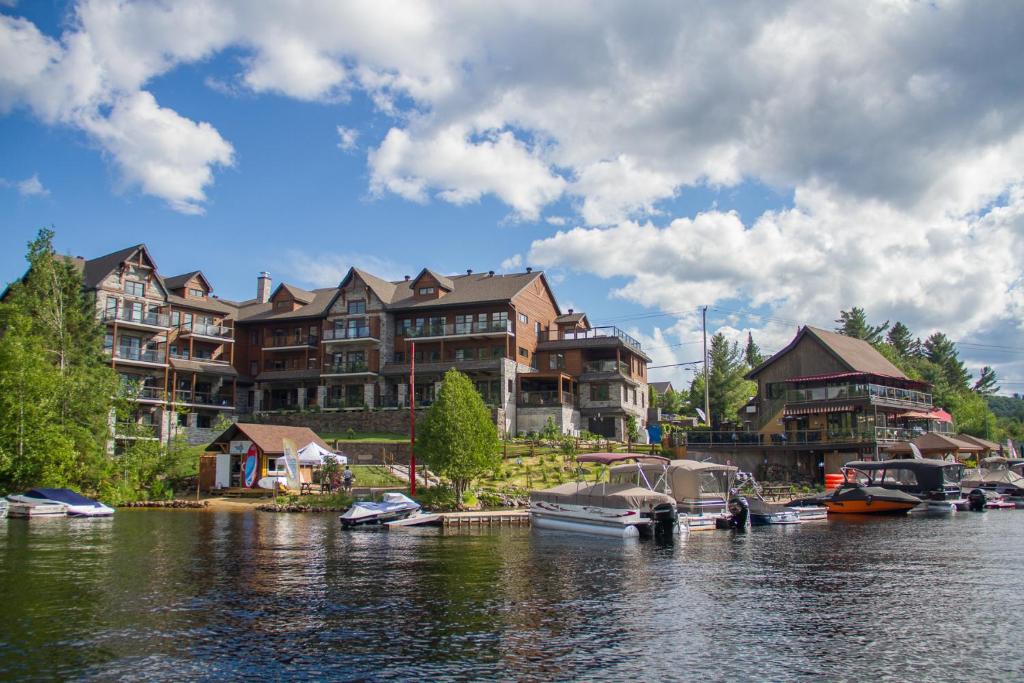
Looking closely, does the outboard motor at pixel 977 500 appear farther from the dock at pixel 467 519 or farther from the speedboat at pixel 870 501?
the dock at pixel 467 519

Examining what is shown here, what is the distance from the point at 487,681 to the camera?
49.1 feet

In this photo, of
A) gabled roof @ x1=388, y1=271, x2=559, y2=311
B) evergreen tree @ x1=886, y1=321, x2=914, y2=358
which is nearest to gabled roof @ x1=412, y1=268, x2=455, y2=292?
gabled roof @ x1=388, y1=271, x2=559, y2=311

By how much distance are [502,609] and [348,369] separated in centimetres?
5656

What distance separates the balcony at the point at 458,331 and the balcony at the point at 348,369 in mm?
4589

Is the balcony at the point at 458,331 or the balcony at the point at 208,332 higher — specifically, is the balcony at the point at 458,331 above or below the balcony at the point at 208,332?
below

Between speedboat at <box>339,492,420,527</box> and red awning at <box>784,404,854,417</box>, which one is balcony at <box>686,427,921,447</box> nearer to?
red awning at <box>784,404,854,417</box>

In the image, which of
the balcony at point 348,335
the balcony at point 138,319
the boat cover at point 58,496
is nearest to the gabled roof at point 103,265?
the balcony at point 138,319

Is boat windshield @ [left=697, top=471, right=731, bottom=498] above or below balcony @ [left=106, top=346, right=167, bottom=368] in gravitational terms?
below

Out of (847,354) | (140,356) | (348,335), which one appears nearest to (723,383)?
(847,354)

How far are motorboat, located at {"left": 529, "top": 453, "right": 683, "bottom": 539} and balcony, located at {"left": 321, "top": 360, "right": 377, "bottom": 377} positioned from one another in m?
36.2

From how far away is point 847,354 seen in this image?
69.2 m

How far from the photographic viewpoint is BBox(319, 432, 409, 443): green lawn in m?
66.2

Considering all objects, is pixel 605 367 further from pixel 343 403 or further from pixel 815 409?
pixel 343 403

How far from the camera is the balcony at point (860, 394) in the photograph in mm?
63625
